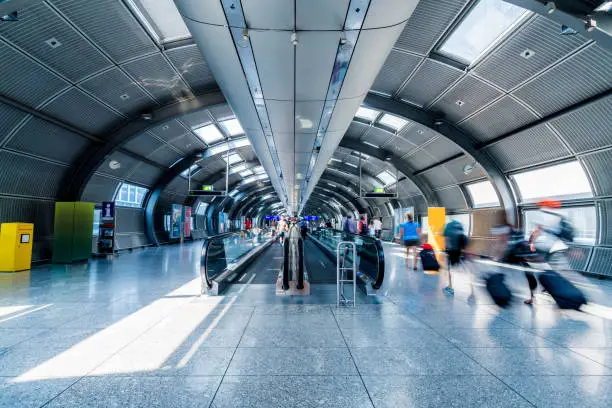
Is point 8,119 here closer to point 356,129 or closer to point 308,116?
point 308,116

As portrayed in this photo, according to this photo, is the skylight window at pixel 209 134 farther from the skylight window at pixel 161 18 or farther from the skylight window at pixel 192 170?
the skylight window at pixel 161 18

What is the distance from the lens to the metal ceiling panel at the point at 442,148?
574 inches

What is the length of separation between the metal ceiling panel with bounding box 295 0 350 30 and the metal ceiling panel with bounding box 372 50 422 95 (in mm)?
6095

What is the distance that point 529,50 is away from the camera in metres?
7.86

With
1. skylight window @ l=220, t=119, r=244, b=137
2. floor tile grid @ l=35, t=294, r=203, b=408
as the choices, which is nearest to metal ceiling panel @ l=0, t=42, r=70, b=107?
floor tile grid @ l=35, t=294, r=203, b=408

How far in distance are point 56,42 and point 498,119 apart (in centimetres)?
1354

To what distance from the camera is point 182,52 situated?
9492 mm

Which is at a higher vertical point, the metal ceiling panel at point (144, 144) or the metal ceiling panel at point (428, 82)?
the metal ceiling panel at point (428, 82)

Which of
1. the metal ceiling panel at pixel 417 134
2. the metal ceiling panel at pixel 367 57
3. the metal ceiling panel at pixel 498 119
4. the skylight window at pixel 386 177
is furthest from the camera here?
the skylight window at pixel 386 177

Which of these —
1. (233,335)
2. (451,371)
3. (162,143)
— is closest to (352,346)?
(451,371)

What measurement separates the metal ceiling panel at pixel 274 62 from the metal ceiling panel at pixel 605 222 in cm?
1034

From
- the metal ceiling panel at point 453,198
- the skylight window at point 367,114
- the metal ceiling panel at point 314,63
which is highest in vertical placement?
the skylight window at point 367,114

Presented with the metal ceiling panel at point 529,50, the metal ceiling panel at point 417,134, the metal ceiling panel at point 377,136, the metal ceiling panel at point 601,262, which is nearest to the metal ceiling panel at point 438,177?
the metal ceiling panel at point 417,134

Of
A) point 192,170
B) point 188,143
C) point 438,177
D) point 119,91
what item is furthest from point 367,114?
point 192,170
